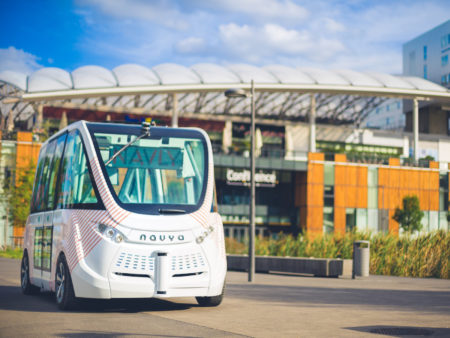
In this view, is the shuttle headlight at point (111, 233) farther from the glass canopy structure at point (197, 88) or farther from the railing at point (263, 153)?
the railing at point (263, 153)

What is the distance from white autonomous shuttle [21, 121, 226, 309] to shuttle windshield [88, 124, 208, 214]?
15 mm

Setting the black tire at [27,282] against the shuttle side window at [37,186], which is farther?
the shuttle side window at [37,186]

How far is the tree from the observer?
2109 inches

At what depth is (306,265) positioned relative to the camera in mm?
23500

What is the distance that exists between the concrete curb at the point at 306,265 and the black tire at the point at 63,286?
13.9 m

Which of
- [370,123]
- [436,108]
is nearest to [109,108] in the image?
[436,108]

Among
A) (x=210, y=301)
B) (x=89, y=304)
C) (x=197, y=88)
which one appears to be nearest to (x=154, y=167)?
(x=210, y=301)

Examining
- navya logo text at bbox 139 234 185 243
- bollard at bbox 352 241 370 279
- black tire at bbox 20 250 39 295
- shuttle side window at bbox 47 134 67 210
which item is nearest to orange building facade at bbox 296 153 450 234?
bollard at bbox 352 241 370 279

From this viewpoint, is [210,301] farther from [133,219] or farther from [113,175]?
[113,175]

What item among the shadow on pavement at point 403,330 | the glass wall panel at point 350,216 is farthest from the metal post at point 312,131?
the shadow on pavement at point 403,330

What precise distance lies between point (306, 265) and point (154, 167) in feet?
46.5

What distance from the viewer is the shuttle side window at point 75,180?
32.4 ft

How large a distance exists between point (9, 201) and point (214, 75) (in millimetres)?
23325

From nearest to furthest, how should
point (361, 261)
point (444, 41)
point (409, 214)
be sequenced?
point (361, 261) → point (409, 214) → point (444, 41)
